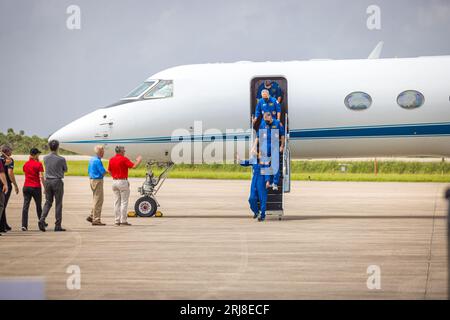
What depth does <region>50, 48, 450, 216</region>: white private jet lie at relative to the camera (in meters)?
22.2

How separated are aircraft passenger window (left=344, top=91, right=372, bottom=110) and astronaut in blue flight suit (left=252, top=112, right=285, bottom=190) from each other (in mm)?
1845

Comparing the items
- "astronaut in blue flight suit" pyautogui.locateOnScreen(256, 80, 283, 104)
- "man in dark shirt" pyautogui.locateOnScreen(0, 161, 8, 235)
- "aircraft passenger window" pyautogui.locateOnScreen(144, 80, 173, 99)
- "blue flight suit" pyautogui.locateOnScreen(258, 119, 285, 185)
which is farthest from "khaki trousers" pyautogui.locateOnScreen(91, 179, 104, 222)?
"astronaut in blue flight suit" pyautogui.locateOnScreen(256, 80, 283, 104)

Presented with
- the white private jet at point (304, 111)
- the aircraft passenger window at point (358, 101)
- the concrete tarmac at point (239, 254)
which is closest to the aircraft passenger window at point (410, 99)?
the white private jet at point (304, 111)

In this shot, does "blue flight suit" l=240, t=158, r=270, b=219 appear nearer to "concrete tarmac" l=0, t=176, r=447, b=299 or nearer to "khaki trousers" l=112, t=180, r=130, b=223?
"concrete tarmac" l=0, t=176, r=447, b=299

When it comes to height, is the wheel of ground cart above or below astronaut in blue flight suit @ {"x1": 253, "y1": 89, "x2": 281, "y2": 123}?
below

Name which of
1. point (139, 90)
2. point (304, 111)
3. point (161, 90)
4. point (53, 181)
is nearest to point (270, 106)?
point (304, 111)

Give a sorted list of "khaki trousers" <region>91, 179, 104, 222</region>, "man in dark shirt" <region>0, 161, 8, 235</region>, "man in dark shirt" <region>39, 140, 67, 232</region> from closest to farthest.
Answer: "man in dark shirt" <region>0, 161, 8, 235</region> → "man in dark shirt" <region>39, 140, 67, 232</region> → "khaki trousers" <region>91, 179, 104, 222</region>

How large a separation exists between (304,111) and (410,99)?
260cm

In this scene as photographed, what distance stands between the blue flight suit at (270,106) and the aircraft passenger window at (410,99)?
3.10 m

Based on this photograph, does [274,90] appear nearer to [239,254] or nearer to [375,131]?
[375,131]

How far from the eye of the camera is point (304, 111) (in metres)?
22.4

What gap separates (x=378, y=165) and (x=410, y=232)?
1597 inches

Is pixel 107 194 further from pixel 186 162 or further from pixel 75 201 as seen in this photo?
pixel 186 162
